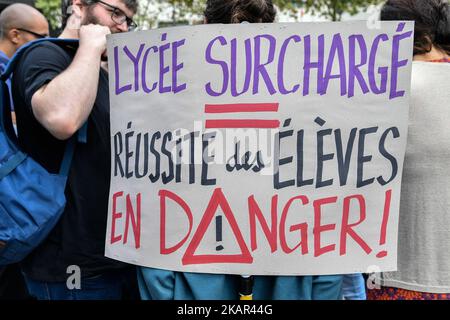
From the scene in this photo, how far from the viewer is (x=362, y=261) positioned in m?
1.52

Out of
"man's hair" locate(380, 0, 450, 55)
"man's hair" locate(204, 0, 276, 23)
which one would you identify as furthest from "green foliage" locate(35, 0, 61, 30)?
"man's hair" locate(380, 0, 450, 55)

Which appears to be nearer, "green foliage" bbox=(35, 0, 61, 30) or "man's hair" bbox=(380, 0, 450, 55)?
"man's hair" bbox=(380, 0, 450, 55)

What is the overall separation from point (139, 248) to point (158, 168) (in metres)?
0.27

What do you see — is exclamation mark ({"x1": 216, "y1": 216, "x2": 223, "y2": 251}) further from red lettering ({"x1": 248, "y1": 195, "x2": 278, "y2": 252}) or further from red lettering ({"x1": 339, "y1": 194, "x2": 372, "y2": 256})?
red lettering ({"x1": 339, "y1": 194, "x2": 372, "y2": 256})

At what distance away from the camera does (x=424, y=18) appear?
5.72 ft

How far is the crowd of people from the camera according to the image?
1.58 meters

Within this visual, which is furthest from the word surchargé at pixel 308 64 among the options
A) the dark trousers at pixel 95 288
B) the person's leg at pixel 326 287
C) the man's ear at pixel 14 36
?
the man's ear at pixel 14 36

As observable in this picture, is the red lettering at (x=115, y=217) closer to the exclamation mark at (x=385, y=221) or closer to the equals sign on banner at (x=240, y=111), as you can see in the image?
the equals sign on banner at (x=240, y=111)

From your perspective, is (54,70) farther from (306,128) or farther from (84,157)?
(306,128)

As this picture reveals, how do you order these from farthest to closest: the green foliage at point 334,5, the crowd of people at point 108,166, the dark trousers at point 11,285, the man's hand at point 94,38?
the green foliage at point 334,5, the dark trousers at point 11,285, the man's hand at point 94,38, the crowd of people at point 108,166

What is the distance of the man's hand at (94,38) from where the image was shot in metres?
1.73

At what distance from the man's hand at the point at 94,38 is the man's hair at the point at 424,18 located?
3.31 feet

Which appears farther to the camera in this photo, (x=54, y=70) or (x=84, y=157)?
(x=84, y=157)
